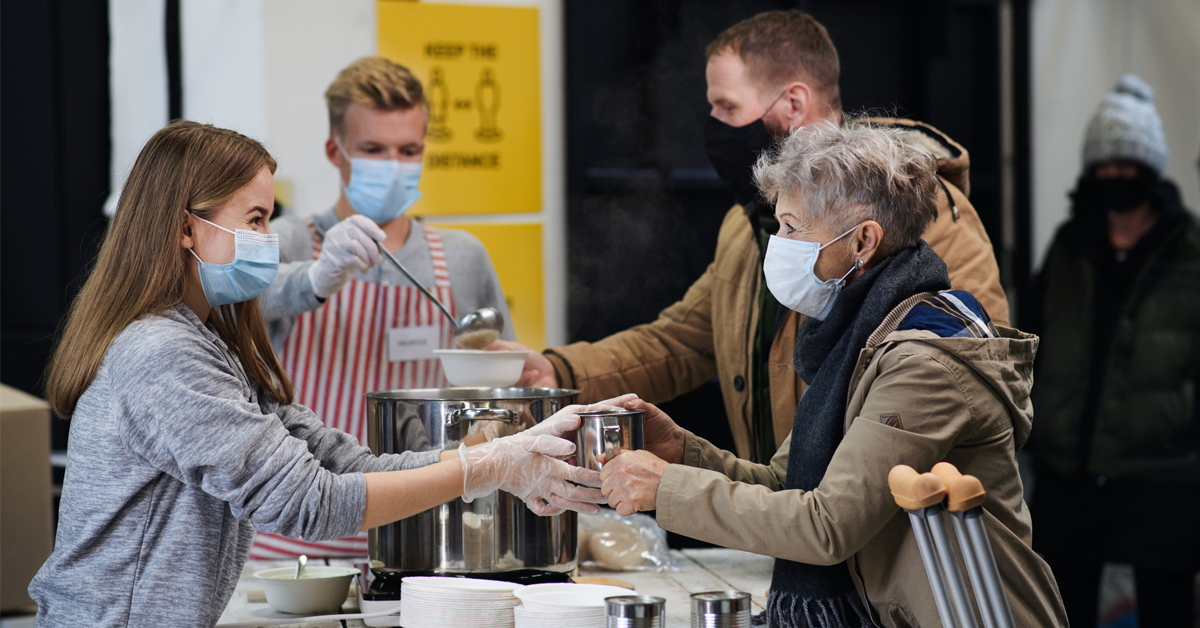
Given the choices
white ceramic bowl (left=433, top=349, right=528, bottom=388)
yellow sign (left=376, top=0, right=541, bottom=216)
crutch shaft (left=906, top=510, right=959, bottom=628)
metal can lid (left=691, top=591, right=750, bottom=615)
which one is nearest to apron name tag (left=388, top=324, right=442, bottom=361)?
white ceramic bowl (left=433, top=349, right=528, bottom=388)

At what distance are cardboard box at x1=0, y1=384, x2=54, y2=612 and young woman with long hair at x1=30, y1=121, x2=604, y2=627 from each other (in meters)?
1.05

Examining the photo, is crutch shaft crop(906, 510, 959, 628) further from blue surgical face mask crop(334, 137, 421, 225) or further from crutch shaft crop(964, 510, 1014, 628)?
blue surgical face mask crop(334, 137, 421, 225)

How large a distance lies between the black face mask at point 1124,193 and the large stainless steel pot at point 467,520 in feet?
9.12

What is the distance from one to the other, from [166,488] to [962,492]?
1.03m

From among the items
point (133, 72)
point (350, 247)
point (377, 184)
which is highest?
point (133, 72)

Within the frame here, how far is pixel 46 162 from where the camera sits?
2.99m

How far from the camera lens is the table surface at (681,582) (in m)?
1.57

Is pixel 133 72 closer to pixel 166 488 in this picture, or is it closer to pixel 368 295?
pixel 368 295

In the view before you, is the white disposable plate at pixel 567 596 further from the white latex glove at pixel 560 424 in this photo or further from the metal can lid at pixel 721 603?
the white latex glove at pixel 560 424

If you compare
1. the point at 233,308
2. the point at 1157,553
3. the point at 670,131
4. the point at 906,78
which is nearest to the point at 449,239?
the point at 233,308

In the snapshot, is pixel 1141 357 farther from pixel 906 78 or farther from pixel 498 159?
pixel 498 159

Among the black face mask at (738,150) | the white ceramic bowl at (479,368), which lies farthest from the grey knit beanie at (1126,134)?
the white ceramic bowl at (479,368)

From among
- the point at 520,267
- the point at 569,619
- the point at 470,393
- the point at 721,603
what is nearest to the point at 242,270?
the point at 470,393

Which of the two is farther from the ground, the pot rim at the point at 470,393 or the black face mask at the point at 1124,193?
the black face mask at the point at 1124,193
